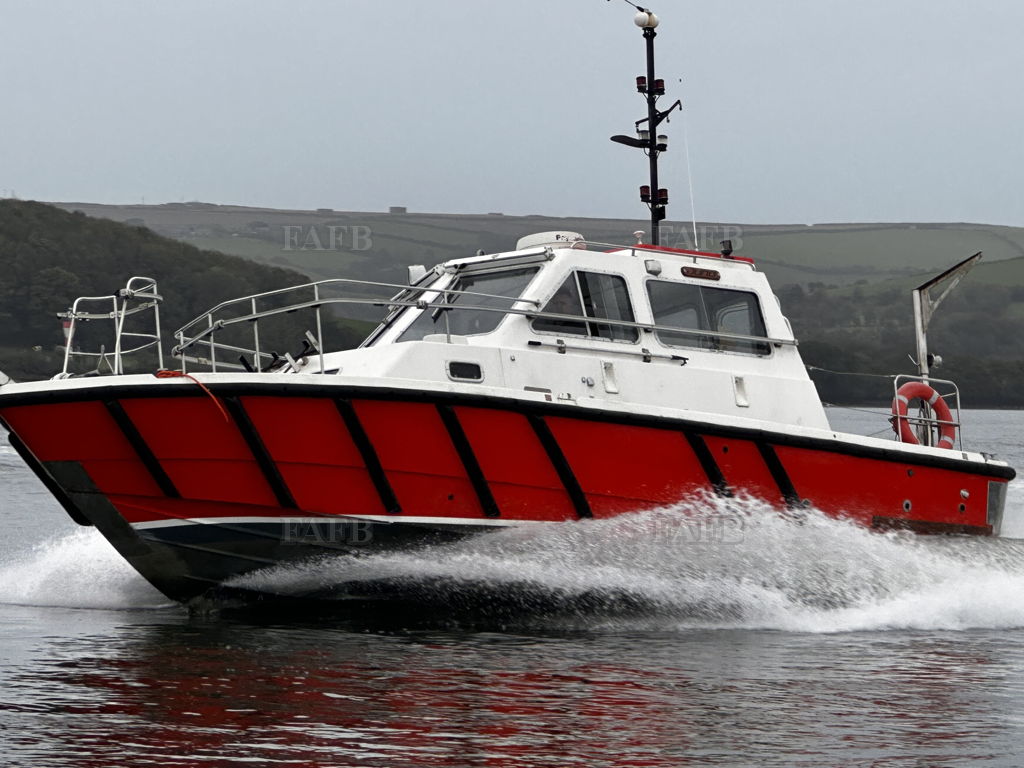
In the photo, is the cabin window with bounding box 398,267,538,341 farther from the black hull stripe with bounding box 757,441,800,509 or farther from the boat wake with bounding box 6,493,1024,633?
the black hull stripe with bounding box 757,441,800,509

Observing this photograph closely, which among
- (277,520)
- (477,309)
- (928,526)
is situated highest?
(477,309)

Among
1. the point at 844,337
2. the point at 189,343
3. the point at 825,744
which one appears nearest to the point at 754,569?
the point at 825,744

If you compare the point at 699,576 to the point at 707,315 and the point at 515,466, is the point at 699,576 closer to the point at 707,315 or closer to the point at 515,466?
the point at 515,466

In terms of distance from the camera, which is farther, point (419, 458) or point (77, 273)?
point (77, 273)

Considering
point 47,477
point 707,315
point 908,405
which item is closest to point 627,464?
point 707,315

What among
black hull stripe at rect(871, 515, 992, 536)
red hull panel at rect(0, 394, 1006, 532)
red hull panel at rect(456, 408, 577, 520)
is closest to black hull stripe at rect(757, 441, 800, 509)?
red hull panel at rect(0, 394, 1006, 532)

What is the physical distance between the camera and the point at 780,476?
26.7 ft

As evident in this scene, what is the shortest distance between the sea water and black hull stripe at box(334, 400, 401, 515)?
1.41ft

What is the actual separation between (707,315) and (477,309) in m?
1.73

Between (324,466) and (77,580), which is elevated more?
(324,466)

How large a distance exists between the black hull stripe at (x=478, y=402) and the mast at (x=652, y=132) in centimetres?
240

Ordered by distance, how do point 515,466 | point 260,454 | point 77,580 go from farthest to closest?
point 77,580
point 515,466
point 260,454

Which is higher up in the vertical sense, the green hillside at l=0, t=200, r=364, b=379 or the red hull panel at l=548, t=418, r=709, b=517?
the green hillside at l=0, t=200, r=364, b=379

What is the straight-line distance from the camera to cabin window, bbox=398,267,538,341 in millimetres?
8328
